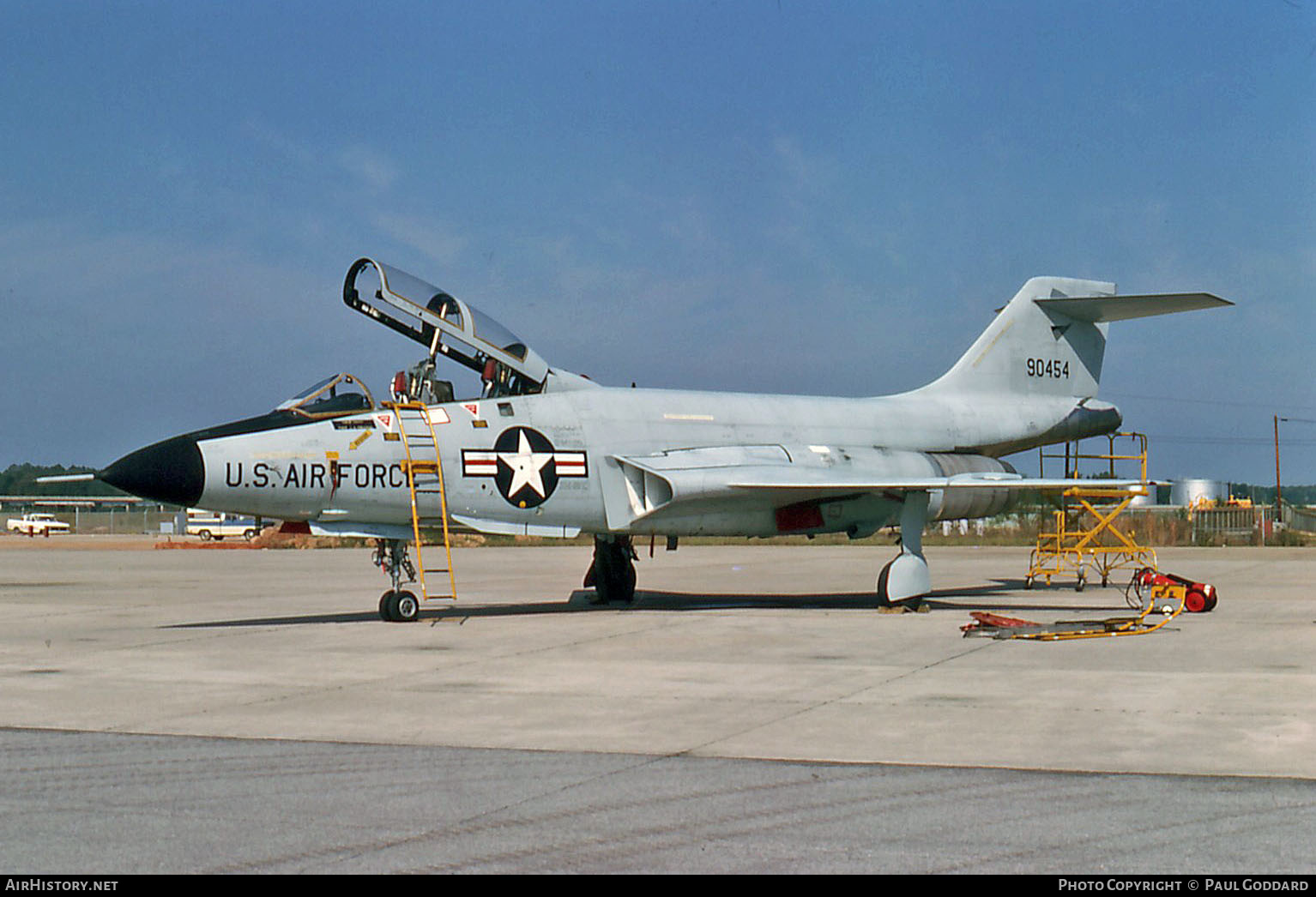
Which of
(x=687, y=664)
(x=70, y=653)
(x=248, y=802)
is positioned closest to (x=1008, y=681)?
(x=687, y=664)

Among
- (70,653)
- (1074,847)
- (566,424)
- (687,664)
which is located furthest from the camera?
(566,424)

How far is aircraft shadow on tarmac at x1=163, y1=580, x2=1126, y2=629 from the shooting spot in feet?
49.0

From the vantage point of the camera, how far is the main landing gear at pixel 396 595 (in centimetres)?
1384

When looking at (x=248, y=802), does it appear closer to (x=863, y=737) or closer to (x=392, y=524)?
(x=863, y=737)

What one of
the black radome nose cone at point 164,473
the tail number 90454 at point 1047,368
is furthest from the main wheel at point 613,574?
the tail number 90454 at point 1047,368

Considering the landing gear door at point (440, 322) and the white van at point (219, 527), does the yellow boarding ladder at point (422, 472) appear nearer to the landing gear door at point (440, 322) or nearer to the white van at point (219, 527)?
the landing gear door at point (440, 322)

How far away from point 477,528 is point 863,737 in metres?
7.80

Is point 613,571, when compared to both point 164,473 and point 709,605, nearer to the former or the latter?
point 709,605

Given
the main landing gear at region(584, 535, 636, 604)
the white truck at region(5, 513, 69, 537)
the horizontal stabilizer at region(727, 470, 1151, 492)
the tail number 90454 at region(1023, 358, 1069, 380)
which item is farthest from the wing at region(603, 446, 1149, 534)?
the white truck at region(5, 513, 69, 537)

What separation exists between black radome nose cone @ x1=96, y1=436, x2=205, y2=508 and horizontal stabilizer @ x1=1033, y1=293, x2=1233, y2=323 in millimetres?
12718

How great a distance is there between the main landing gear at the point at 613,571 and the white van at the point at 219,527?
27.3 metres

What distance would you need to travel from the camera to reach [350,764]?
6.31 meters

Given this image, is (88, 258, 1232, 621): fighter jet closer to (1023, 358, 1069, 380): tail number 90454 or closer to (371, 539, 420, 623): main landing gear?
(371, 539, 420, 623): main landing gear

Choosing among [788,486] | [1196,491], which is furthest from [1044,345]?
[1196,491]
